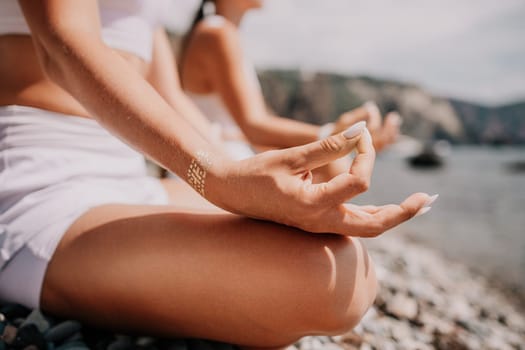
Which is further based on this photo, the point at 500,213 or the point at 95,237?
the point at 500,213

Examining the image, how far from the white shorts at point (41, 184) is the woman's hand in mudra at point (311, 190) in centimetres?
58

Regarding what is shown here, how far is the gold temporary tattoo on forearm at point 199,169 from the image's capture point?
95cm

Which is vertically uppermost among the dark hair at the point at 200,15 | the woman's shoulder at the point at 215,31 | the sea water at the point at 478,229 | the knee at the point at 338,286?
the dark hair at the point at 200,15

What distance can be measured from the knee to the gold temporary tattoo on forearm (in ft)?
1.14

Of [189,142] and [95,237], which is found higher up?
[189,142]

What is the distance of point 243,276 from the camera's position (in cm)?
103

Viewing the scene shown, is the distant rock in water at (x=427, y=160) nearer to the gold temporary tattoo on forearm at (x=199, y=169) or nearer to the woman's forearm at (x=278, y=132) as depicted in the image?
the woman's forearm at (x=278, y=132)

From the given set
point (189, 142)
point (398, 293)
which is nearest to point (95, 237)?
point (189, 142)

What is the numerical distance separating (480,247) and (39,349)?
761 cm

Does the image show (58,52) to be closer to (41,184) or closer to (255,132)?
Answer: (41,184)

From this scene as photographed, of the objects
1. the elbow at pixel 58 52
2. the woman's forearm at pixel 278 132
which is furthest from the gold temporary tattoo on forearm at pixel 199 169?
the woman's forearm at pixel 278 132

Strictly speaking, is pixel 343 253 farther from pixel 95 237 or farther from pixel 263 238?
pixel 95 237

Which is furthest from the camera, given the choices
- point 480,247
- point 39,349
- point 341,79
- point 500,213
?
point 341,79

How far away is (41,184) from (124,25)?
65 cm
